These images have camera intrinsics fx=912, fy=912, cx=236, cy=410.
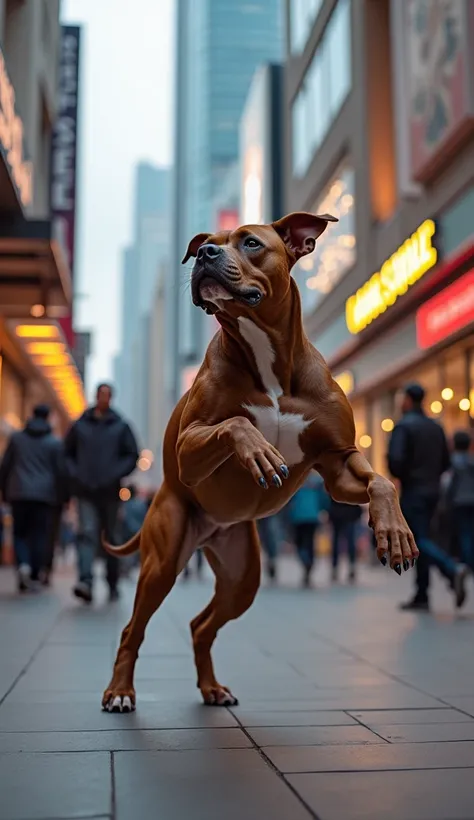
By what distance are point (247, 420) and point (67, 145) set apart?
948 inches

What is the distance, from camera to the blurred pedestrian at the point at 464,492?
10.4m

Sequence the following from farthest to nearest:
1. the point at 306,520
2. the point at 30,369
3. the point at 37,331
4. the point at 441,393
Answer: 1. the point at 30,369
2. the point at 37,331
3. the point at 441,393
4. the point at 306,520

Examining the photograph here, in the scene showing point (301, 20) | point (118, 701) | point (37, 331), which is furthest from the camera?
point (301, 20)

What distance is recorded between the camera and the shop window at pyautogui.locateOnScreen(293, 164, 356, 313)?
24147 millimetres

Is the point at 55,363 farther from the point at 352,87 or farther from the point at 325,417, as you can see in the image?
the point at 325,417

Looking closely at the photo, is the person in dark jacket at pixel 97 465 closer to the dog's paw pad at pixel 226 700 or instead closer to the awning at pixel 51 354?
the dog's paw pad at pixel 226 700

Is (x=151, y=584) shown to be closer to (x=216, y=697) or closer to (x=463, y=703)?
(x=216, y=697)

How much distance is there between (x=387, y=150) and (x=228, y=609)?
63.5ft

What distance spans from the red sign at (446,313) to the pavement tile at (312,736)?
11.8 metres

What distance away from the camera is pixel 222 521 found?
3848 millimetres

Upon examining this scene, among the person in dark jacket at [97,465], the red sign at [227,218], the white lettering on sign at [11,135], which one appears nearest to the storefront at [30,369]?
the white lettering on sign at [11,135]

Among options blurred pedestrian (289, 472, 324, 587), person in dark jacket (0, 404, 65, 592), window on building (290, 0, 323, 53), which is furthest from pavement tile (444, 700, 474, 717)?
window on building (290, 0, 323, 53)

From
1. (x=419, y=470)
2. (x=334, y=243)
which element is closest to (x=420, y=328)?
(x=334, y=243)

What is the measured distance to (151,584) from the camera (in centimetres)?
382
